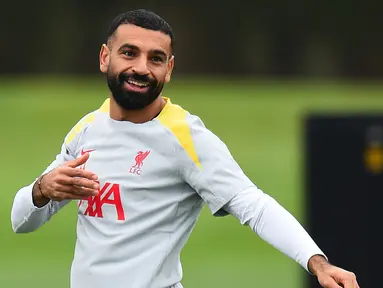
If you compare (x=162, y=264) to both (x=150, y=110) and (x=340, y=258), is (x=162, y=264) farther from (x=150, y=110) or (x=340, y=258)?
(x=340, y=258)

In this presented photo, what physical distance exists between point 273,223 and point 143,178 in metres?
0.46

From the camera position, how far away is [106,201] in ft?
12.8

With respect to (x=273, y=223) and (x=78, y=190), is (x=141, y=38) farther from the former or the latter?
(x=273, y=223)

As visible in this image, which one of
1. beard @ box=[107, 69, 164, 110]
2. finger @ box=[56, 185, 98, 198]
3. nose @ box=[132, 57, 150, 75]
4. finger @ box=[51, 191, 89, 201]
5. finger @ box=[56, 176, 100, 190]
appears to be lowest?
finger @ box=[51, 191, 89, 201]

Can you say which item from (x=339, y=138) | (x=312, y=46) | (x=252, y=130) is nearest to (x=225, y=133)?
(x=252, y=130)

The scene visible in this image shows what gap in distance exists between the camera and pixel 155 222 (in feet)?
12.7

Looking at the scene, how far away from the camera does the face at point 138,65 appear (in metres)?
3.86

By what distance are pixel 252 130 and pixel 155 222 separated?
1117 cm

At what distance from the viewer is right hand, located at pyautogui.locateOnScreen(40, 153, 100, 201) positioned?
3.67m

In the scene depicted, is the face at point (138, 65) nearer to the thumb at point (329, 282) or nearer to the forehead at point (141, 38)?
the forehead at point (141, 38)

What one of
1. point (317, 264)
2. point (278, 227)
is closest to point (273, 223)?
point (278, 227)

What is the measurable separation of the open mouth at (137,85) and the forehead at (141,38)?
0.11m

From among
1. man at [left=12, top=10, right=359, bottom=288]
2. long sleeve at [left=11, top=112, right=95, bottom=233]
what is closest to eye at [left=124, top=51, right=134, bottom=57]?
man at [left=12, top=10, right=359, bottom=288]

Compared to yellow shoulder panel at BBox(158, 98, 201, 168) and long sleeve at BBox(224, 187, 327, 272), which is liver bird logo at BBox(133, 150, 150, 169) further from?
long sleeve at BBox(224, 187, 327, 272)
